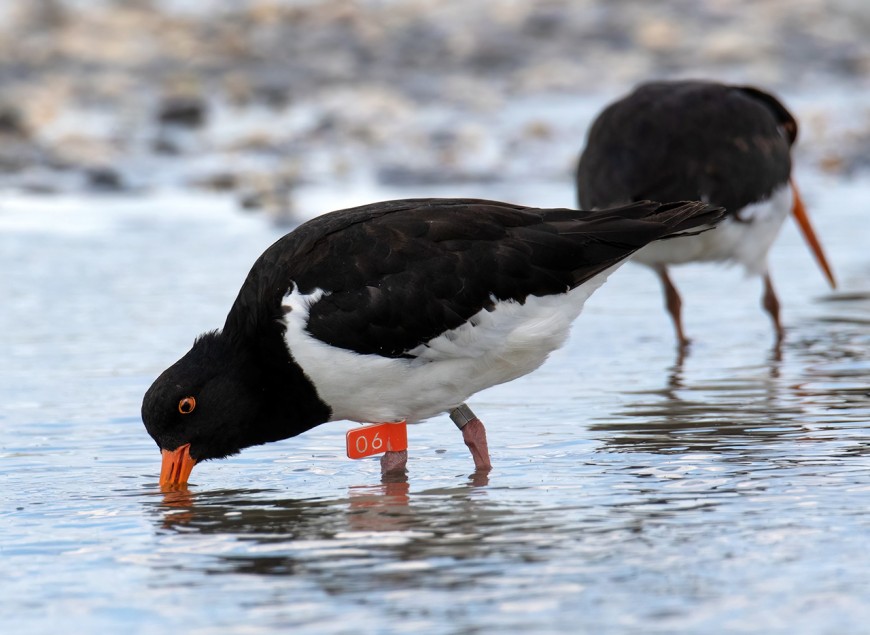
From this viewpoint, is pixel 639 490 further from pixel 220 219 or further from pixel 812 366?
pixel 220 219

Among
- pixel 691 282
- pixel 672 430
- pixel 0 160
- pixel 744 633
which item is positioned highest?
pixel 0 160

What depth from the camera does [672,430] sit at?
592 cm

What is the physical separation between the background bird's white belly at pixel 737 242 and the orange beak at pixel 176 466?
10.2 feet

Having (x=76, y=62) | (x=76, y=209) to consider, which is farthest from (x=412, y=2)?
(x=76, y=209)

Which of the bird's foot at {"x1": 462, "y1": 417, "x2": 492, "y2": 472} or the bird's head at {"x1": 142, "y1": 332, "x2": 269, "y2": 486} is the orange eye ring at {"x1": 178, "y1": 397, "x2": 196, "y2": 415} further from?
the bird's foot at {"x1": 462, "y1": 417, "x2": 492, "y2": 472}

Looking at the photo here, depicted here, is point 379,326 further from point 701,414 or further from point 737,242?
point 737,242

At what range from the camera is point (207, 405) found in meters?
5.38

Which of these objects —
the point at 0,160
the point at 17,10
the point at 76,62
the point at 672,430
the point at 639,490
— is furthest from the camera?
the point at 17,10

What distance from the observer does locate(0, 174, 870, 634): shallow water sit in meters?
3.77

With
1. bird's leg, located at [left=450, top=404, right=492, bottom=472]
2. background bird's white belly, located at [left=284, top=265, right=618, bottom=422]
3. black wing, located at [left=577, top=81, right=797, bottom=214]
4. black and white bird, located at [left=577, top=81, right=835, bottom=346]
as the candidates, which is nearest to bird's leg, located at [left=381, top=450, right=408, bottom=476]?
background bird's white belly, located at [left=284, top=265, right=618, bottom=422]

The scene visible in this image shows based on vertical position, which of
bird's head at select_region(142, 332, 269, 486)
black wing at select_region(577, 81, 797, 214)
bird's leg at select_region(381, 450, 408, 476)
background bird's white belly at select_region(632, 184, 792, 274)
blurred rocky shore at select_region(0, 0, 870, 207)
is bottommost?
bird's leg at select_region(381, 450, 408, 476)

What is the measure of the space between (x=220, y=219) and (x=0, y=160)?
374 centimetres

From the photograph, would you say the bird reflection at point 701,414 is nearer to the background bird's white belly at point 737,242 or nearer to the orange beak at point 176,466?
the background bird's white belly at point 737,242

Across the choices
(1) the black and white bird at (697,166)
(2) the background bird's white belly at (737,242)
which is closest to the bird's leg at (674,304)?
(1) the black and white bird at (697,166)
